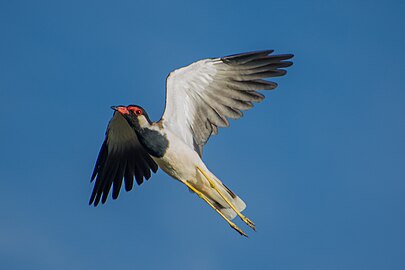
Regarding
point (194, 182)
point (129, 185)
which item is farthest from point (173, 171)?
point (129, 185)

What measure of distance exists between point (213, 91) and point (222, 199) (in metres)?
A: 1.69

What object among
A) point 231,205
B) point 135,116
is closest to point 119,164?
point 135,116

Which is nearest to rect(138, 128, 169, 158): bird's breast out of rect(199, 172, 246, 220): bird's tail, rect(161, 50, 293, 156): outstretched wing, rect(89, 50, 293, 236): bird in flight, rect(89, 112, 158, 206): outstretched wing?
rect(89, 50, 293, 236): bird in flight

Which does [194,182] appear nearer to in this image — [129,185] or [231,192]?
[231,192]

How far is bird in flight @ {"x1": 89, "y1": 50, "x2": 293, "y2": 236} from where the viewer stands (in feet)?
40.0

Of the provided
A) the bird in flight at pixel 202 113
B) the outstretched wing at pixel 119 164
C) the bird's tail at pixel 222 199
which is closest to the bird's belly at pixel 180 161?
the bird in flight at pixel 202 113

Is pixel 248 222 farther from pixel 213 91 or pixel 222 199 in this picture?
pixel 213 91

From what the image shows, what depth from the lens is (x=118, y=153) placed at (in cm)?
1419

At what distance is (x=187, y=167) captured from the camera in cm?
1219

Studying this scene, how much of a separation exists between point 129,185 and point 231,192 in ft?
7.39

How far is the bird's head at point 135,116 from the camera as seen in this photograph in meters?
12.2

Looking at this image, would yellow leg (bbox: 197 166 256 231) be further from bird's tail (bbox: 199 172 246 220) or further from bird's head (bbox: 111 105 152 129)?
bird's head (bbox: 111 105 152 129)

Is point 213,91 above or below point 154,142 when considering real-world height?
above

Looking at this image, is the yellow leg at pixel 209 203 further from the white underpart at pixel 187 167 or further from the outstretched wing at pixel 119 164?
the outstretched wing at pixel 119 164
